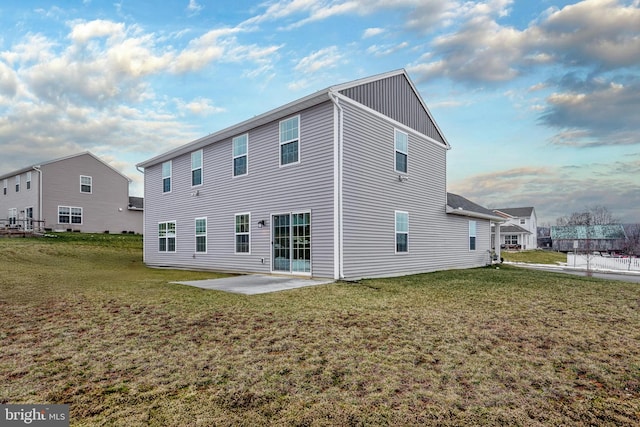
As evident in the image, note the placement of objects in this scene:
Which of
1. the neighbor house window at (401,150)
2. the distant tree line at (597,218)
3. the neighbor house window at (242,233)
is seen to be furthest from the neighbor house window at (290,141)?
the distant tree line at (597,218)

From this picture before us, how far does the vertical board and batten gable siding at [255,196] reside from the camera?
10.4 meters

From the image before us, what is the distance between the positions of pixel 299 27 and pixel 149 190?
11556 mm

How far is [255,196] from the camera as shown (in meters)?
12.6

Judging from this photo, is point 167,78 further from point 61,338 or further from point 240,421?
point 240,421

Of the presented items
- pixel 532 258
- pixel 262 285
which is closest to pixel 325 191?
pixel 262 285

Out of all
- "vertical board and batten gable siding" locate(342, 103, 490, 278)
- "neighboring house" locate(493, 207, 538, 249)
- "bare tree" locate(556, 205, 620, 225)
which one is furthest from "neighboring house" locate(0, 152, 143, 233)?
"bare tree" locate(556, 205, 620, 225)

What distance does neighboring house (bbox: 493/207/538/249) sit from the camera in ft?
162

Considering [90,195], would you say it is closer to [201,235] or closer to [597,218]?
[201,235]

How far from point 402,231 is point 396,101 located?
476 centimetres

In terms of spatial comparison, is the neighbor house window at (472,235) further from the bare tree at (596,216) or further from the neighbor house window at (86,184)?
the bare tree at (596,216)

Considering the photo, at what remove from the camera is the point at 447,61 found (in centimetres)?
1388

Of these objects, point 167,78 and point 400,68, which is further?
point 167,78

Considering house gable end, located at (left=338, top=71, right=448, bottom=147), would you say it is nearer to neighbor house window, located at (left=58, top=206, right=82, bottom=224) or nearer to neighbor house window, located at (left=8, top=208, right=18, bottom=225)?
neighbor house window, located at (left=58, top=206, right=82, bottom=224)

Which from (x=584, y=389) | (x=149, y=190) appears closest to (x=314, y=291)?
(x=584, y=389)
